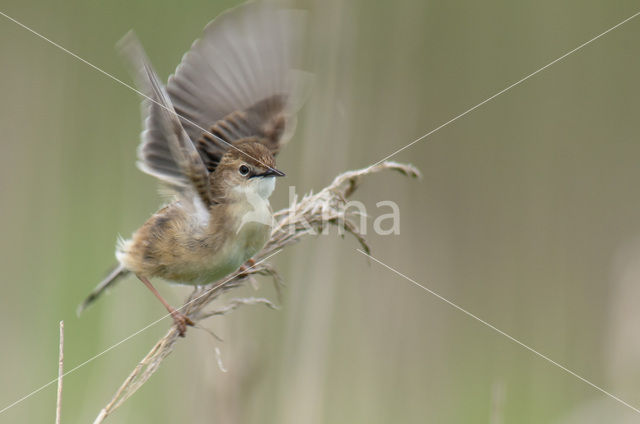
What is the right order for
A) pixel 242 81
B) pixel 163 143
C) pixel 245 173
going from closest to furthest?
1. pixel 163 143
2. pixel 245 173
3. pixel 242 81

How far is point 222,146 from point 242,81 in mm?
278

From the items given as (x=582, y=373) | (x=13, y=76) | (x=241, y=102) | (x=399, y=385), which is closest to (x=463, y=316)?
(x=582, y=373)

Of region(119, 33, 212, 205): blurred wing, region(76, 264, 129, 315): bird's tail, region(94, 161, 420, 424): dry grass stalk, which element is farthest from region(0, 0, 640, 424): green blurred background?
region(119, 33, 212, 205): blurred wing

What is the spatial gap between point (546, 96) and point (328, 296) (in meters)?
2.28

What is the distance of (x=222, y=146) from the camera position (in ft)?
9.81

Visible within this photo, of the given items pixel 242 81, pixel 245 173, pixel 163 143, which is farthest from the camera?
pixel 242 81

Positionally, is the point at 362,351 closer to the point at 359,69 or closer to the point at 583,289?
the point at 359,69

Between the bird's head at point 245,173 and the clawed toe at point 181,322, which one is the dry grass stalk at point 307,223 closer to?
the clawed toe at point 181,322

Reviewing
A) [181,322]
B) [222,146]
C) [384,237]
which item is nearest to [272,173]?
[222,146]

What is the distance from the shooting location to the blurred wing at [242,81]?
277 centimetres

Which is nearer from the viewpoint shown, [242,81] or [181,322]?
[181,322]

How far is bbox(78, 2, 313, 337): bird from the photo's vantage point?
2.66m

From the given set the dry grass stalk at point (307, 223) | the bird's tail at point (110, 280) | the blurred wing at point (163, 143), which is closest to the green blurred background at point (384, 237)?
the bird's tail at point (110, 280)

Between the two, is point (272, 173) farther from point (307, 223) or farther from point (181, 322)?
point (181, 322)
